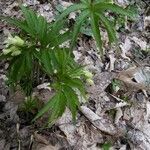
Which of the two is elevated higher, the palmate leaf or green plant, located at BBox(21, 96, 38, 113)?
the palmate leaf

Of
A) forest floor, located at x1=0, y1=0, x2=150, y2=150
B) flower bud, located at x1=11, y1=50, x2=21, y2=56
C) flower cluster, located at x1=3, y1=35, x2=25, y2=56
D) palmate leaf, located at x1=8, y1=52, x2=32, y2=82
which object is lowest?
forest floor, located at x1=0, y1=0, x2=150, y2=150

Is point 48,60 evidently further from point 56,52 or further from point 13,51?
point 13,51

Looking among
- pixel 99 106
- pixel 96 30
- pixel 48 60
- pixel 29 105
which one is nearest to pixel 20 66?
pixel 48 60

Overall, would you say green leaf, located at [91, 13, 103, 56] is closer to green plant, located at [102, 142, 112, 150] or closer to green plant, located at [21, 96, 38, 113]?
green plant, located at [21, 96, 38, 113]

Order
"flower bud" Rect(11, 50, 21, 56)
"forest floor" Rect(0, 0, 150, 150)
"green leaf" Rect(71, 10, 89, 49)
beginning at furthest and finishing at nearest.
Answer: "forest floor" Rect(0, 0, 150, 150)
"flower bud" Rect(11, 50, 21, 56)
"green leaf" Rect(71, 10, 89, 49)

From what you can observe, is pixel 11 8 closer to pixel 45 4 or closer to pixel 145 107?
pixel 45 4

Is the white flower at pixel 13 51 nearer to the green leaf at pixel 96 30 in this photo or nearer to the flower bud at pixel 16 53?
the flower bud at pixel 16 53

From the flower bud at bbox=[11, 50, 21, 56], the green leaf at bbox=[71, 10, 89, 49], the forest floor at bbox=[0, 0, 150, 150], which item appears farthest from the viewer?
the forest floor at bbox=[0, 0, 150, 150]

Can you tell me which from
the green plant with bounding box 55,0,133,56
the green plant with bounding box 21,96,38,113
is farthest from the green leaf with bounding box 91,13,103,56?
the green plant with bounding box 21,96,38,113
